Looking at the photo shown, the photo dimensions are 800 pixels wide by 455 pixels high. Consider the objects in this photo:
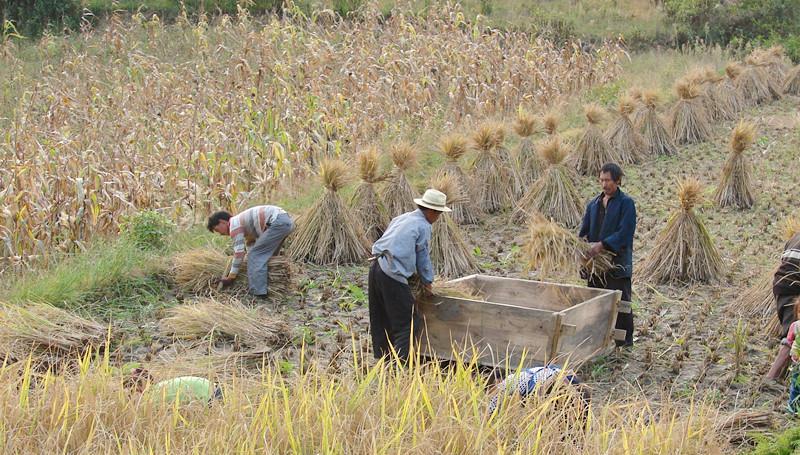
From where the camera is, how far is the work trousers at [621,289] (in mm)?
7691

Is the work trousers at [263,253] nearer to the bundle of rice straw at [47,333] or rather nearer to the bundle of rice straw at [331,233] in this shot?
the bundle of rice straw at [331,233]

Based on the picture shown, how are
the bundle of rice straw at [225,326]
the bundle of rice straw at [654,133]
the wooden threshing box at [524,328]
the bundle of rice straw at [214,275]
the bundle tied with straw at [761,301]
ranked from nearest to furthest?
the wooden threshing box at [524,328] → the bundle of rice straw at [225,326] → the bundle tied with straw at [761,301] → the bundle of rice straw at [214,275] → the bundle of rice straw at [654,133]

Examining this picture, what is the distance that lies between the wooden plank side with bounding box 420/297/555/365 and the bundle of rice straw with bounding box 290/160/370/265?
3.17 meters

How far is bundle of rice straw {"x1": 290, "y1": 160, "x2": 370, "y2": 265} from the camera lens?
33.7ft

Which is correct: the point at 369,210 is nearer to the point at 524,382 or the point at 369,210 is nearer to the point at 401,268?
the point at 401,268

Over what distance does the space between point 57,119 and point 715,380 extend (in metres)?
9.22

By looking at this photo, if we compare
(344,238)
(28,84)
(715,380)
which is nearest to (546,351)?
(715,380)

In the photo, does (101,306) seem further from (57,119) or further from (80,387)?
(57,119)

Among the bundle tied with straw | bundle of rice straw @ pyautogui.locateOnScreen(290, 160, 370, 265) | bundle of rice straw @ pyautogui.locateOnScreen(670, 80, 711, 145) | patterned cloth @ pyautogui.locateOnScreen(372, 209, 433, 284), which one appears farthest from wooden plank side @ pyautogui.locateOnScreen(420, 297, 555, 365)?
bundle of rice straw @ pyautogui.locateOnScreen(670, 80, 711, 145)

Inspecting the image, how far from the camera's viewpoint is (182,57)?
18531mm

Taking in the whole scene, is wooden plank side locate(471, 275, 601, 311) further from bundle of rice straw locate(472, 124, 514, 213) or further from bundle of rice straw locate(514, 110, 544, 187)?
bundle of rice straw locate(514, 110, 544, 187)

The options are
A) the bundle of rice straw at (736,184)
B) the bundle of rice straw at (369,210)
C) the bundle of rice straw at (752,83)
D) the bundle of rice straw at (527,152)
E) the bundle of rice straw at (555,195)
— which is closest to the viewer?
the bundle of rice straw at (369,210)

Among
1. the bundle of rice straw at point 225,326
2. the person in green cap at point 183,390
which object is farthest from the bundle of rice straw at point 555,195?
the person in green cap at point 183,390

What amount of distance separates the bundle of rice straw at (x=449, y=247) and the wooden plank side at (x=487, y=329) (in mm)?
2711
